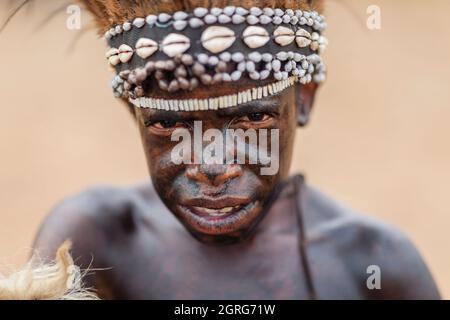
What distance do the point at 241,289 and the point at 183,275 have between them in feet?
0.81

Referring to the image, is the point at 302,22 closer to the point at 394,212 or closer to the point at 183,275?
the point at 183,275

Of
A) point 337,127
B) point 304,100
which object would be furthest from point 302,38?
point 337,127

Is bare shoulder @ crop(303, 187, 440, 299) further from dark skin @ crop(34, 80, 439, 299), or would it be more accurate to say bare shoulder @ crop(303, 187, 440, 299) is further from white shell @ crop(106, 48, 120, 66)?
white shell @ crop(106, 48, 120, 66)

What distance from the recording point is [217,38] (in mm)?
2488

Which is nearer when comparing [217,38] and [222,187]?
[217,38]

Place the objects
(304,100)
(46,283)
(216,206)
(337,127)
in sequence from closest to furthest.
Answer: (46,283), (216,206), (304,100), (337,127)

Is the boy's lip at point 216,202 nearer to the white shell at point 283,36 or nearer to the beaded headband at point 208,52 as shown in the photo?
the beaded headband at point 208,52

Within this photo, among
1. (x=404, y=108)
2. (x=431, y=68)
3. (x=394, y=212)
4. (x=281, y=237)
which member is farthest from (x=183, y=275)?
(x=431, y=68)

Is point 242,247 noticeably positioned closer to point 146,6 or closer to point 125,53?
point 125,53

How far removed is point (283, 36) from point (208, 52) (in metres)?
0.27

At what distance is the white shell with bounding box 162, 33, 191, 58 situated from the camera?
248 cm

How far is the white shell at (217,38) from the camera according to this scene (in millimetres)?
2480

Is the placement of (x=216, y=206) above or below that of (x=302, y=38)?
below

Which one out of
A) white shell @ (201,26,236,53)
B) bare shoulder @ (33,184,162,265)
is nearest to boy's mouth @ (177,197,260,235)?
white shell @ (201,26,236,53)
